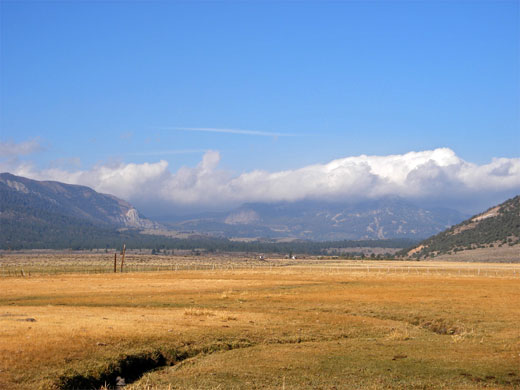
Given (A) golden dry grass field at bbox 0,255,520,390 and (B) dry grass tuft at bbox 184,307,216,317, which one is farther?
(B) dry grass tuft at bbox 184,307,216,317

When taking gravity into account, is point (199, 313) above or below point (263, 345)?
above

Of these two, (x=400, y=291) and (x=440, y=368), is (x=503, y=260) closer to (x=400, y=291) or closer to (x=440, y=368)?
(x=400, y=291)

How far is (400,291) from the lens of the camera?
64.8 metres

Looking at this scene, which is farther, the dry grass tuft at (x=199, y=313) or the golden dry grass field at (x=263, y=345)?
the dry grass tuft at (x=199, y=313)

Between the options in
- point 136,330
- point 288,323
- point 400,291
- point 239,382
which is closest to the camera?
point 239,382

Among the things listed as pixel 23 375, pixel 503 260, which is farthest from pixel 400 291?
pixel 503 260

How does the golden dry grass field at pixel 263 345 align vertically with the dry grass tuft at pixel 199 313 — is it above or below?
below

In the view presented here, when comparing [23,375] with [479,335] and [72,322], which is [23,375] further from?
[479,335]

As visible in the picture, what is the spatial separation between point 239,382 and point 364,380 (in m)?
5.18

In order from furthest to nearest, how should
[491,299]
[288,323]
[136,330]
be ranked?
[491,299] < [288,323] < [136,330]

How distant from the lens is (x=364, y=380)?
24.4m

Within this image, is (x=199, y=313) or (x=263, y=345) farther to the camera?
(x=199, y=313)

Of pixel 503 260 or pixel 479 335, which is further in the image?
pixel 503 260

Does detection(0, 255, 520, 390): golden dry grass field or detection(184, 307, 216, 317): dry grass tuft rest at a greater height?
detection(184, 307, 216, 317): dry grass tuft
